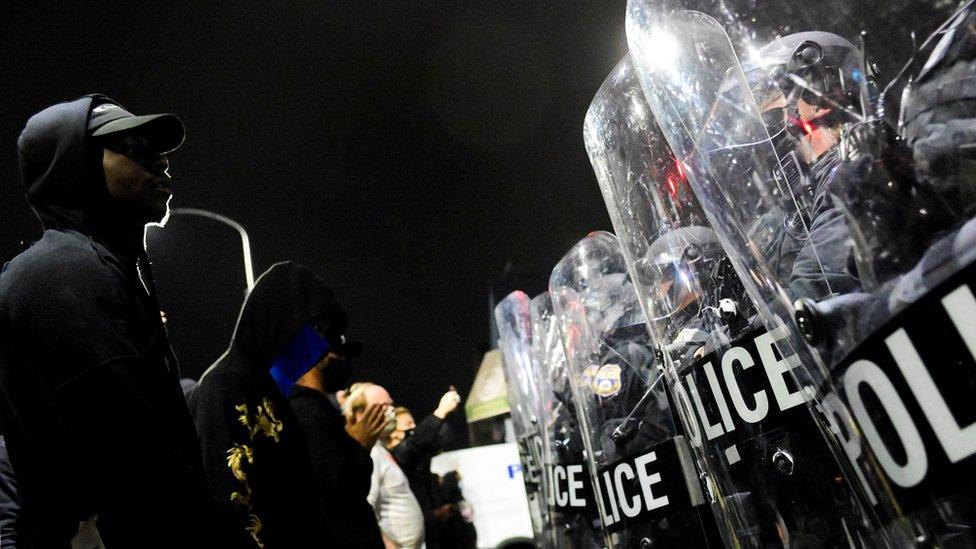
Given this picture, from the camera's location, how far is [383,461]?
4.73 meters

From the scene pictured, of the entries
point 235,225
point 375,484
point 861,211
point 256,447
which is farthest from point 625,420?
point 235,225

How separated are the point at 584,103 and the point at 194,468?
237 inches

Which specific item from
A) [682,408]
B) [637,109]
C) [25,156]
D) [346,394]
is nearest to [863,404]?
[682,408]

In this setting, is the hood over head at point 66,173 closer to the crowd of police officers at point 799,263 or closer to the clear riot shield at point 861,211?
the crowd of police officers at point 799,263

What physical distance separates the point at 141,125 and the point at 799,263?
1.79m

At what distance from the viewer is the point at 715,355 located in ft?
5.08

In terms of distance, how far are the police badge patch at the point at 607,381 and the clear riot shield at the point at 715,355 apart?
0.63 metres

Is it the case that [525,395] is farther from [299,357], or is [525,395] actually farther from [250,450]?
[250,450]

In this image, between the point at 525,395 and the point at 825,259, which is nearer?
the point at 825,259

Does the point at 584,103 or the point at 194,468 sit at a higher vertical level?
the point at 584,103

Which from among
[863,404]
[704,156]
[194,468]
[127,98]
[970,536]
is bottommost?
[970,536]

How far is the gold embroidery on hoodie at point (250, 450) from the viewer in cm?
209

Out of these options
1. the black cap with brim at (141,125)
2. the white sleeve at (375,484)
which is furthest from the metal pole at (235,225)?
the black cap with brim at (141,125)

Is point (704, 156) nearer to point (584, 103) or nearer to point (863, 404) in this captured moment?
point (863, 404)
